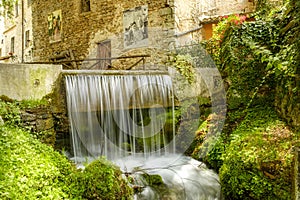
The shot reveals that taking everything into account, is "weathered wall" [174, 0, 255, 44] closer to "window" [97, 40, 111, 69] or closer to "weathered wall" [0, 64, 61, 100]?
"window" [97, 40, 111, 69]

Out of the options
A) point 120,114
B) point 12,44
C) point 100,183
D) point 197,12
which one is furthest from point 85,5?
point 12,44

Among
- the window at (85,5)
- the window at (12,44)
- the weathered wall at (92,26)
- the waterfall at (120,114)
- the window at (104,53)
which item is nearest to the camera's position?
the waterfall at (120,114)

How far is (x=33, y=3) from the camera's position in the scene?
15312mm

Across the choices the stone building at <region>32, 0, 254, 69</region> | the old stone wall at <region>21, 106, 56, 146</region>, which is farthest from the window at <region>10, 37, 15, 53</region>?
the old stone wall at <region>21, 106, 56, 146</region>

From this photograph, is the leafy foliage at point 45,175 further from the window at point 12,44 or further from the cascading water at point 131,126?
the window at point 12,44

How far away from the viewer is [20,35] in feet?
63.9

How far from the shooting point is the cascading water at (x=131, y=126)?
231 inches

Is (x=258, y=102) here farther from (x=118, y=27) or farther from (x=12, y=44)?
(x=12, y=44)

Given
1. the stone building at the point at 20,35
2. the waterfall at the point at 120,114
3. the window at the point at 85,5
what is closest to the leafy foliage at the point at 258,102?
the waterfall at the point at 120,114

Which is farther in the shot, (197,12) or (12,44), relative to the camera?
(12,44)

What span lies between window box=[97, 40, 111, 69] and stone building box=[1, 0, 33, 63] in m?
6.12

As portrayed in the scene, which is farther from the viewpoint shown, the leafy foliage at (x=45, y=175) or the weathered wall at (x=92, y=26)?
the weathered wall at (x=92, y=26)

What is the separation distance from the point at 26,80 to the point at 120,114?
228 cm

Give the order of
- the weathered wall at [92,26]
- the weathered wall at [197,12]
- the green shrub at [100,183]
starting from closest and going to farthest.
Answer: the green shrub at [100,183], the weathered wall at [92,26], the weathered wall at [197,12]
